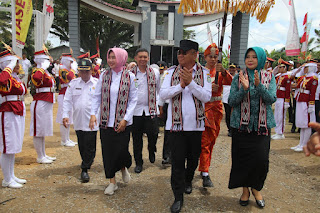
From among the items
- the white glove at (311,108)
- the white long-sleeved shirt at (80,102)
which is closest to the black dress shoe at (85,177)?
the white long-sleeved shirt at (80,102)

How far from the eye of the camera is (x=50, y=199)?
3609 millimetres

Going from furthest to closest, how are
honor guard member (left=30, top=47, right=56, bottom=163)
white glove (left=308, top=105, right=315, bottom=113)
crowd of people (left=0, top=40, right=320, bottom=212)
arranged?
white glove (left=308, top=105, right=315, bottom=113) < honor guard member (left=30, top=47, right=56, bottom=163) < crowd of people (left=0, top=40, right=320, bottom=212)

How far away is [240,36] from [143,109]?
13690 mm

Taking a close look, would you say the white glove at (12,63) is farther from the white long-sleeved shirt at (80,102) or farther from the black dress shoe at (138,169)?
the black dress shoe at (138,169)

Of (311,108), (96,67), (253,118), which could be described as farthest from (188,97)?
(96,67)

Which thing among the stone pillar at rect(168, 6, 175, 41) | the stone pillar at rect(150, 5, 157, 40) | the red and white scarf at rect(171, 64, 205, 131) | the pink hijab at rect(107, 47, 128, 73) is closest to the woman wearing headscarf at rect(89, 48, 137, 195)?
the pink hijab at rect(107, 47, 128, 73)

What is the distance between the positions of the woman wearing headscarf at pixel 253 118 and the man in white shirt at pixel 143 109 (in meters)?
1.77

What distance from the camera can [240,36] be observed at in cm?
1645

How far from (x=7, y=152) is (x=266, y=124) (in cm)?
369

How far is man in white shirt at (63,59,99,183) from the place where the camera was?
13.7ft

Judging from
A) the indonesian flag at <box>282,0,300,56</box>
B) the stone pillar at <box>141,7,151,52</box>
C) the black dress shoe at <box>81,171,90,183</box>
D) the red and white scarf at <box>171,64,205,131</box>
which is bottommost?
the black dress shoe at <box>81,171,90,183</box>

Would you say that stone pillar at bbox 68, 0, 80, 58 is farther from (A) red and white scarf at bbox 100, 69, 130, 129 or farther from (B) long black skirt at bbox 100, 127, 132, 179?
(B) long black skirt at bbox 100, 127, 132, 179

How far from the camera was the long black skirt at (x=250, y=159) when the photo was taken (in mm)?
3285

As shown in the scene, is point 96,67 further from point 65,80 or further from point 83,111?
point 83,111
